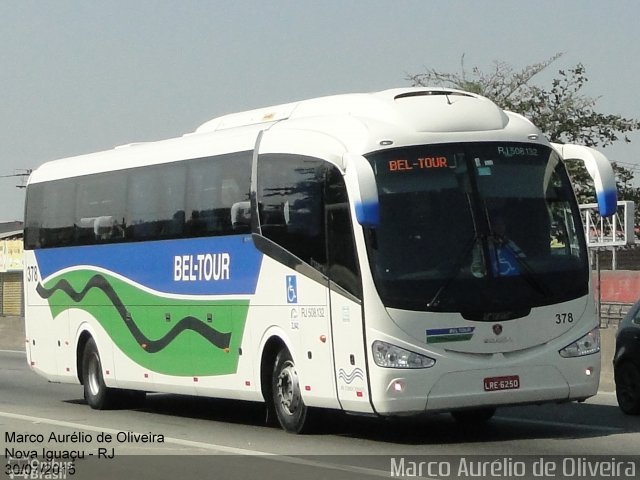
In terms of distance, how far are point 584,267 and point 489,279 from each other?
116cm

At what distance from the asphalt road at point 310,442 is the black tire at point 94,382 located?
0.45 meters

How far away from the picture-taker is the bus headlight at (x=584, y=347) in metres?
14.7

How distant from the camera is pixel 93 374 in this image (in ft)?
71.3

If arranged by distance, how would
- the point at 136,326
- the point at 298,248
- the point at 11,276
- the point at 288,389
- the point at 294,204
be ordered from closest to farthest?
the point at 298,248 < the point at 294,204 < the point at 288,389 < the point at 136,326 < the point at 11,276

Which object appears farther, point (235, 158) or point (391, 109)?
point (235, 158)

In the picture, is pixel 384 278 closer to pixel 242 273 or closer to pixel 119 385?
pixel 242 273

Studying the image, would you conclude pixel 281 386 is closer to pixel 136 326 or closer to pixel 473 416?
pixel 473 416

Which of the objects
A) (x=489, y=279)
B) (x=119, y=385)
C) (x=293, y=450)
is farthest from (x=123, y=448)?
(x=119, y=385)

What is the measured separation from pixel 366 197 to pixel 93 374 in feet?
30.3

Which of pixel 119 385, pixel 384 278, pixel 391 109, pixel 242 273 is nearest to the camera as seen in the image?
pixel 384 278

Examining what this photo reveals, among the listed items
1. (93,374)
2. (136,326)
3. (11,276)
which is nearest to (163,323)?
(136,326)

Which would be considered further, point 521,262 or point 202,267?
point 202,267

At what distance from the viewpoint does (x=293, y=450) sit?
14.3 metres

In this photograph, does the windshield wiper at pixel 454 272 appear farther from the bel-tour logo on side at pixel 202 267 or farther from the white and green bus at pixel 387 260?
the bel-tour logo on side at pixel 202 267
